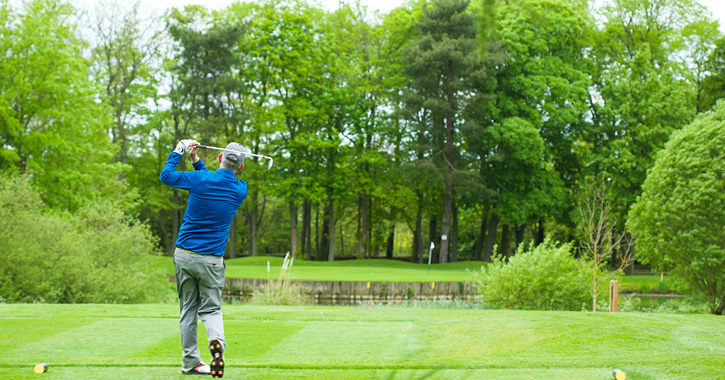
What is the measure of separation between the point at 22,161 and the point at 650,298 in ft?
85.3

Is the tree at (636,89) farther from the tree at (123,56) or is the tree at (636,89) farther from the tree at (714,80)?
the tree at (123,56)

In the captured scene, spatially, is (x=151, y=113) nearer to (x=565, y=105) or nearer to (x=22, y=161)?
(x=22, y=161)

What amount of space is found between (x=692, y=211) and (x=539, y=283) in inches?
132

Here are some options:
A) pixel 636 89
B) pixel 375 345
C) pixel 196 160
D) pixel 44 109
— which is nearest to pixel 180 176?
pixel 196 160

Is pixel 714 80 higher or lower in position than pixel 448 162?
higher

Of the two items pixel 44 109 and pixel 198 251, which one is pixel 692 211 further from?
pixel 44 109

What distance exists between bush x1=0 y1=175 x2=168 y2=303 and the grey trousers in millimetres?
10095

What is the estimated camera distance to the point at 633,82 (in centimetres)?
3506

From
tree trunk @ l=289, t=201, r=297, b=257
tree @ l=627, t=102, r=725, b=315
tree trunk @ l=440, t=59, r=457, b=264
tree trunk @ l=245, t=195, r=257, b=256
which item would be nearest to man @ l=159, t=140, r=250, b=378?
tree @ l=627, t=102, r=725, b=315

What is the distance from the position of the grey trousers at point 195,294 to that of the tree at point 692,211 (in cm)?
1062

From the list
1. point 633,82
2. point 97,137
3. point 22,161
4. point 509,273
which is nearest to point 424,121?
point 633,82

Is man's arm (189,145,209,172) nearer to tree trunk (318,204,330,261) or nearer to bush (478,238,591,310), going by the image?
bush (478,238,591,310)

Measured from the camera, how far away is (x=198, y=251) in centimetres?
495

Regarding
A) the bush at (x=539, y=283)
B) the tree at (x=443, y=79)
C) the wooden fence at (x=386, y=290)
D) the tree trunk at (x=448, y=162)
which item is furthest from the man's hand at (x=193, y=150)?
the tree trunk at (x=448, y=162)
